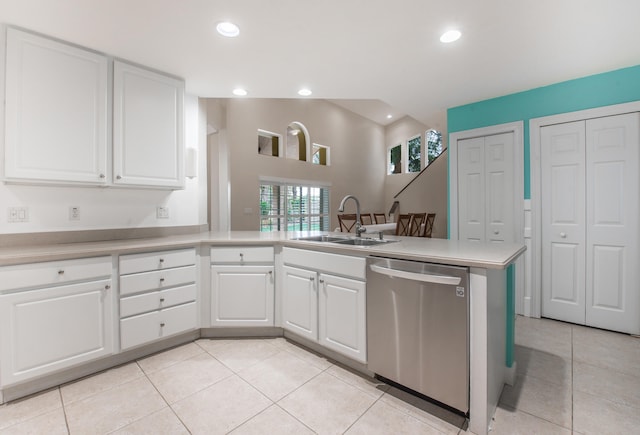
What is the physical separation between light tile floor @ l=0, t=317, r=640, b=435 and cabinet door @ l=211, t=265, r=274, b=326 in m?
0.27

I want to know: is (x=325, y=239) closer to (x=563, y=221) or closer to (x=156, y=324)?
(x=156, y=324)

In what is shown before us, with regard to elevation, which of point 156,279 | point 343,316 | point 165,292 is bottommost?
point 343,316

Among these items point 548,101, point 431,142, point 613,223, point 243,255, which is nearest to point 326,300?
point 243,255

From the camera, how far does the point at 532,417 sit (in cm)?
158

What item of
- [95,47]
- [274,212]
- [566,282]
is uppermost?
[95,47]

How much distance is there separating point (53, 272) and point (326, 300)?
1769 millimetres

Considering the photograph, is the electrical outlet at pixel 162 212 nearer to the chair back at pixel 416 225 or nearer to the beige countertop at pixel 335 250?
the beige countertop at pixel 335 250

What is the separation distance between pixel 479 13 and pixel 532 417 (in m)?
2.49

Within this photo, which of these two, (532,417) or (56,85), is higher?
(56,85)

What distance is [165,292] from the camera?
231 cm

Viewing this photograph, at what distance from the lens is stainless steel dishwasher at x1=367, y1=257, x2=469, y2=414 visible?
1.49 metres

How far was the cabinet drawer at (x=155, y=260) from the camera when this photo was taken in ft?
6.91

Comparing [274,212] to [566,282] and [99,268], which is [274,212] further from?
[566,282]

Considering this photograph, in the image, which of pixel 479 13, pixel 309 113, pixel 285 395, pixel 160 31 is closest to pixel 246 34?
pixel 160 31
